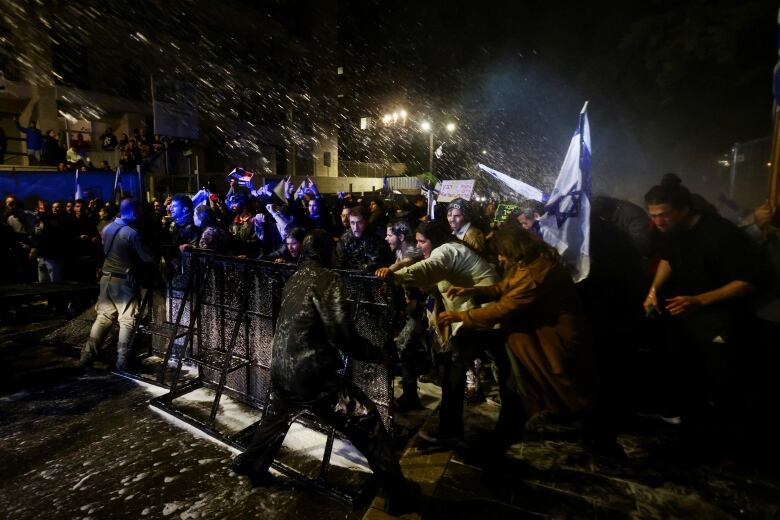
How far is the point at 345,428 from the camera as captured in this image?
3303 millimetres

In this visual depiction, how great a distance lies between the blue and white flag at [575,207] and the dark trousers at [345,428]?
2263 millimetres

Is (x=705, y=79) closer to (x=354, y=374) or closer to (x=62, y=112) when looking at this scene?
(x=354, y=374)

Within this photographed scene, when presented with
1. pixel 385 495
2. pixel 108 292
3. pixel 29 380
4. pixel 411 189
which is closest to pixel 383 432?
pixel 385 495

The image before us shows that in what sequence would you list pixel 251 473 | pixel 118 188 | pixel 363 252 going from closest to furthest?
pixel 251 473 → pixel 363 252 → pixel 118 188

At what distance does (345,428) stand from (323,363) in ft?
1.68

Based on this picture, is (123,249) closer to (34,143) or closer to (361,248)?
(361,248)

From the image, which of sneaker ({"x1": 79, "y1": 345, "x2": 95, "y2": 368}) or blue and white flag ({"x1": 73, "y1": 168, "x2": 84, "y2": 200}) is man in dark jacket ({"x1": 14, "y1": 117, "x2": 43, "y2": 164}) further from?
sneaker ({"x1": 79, "y1": 345, "x2": 95, "y2": 368})

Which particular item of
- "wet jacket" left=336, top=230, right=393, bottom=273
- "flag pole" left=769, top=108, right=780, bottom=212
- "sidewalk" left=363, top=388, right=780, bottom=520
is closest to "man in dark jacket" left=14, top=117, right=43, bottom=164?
"wet jacket" left=336, top=230, right=393, bottom=273

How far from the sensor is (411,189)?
32.0 metres

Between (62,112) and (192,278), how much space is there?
20.8 m

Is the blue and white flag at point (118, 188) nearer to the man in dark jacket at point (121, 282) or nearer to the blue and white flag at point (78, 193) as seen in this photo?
the blue and white flag at point (78, 193)

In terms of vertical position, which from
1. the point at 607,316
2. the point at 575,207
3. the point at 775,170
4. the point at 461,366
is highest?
the point at 775,170

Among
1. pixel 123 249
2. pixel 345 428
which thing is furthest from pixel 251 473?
pixel 123 249

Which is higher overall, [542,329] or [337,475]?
[542,329]
